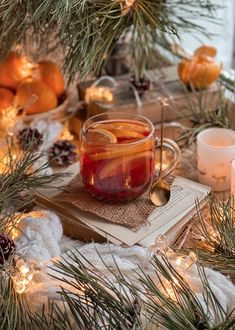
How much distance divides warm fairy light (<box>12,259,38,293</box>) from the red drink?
0.13m

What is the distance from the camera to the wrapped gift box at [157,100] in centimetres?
80

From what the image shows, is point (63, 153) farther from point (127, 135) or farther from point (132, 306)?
point (132, 306)

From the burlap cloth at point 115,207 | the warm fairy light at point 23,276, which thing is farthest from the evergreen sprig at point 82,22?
the warm fairy light at point 23,276

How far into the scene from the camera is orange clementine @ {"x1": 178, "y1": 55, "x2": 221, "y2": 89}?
2.67 ft

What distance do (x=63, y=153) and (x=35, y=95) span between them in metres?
0.11

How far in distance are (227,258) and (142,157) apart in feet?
0.49

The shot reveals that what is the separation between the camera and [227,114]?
80 cm

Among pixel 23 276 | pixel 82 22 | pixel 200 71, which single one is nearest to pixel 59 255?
pixel 23 276

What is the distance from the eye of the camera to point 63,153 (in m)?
0.75

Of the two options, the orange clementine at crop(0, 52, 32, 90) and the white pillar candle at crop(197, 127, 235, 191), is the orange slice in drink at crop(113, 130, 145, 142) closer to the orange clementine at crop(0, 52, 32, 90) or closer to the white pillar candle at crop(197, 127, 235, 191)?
the white pillar candle at crop(197, 127, 235, 191)

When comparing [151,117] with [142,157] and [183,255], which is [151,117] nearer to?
[142,157]

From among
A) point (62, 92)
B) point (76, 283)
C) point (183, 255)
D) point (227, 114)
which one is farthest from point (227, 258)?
point (62, 92)

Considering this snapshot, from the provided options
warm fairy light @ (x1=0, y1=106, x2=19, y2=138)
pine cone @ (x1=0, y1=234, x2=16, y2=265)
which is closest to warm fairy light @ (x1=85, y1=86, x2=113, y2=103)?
warm fairy light @ (x1=0, y1=106, x2=19, y2=138)

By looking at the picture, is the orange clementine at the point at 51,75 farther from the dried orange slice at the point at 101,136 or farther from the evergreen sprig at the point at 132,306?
the evergreen sprig at the point at 132,306
